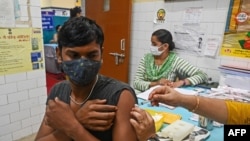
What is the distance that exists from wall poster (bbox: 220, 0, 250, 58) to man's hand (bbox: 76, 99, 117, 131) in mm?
1724

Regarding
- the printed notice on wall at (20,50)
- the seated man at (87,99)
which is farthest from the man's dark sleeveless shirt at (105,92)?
the printed notice on wall at (20,50)

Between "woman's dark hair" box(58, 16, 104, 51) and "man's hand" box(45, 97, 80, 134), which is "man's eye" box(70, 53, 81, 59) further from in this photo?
"man's hand" box(45, 97, 80, 134)

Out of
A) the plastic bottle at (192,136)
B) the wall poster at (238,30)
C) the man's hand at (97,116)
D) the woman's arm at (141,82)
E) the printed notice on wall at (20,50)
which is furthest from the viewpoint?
the woman's arm at (141,82)

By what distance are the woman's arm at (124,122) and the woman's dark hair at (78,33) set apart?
0.99 ft

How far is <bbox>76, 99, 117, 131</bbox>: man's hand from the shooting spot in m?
0.91

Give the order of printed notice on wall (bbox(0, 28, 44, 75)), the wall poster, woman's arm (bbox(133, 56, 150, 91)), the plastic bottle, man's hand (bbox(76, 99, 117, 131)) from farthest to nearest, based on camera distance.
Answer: woman's arm (bbox(133, 56, 150, 91))
printed notice on wall (bbox(0, 28, 44, 75))
the wall poster
the plastic bottle
man's hand (bbox(76, 99, 117, 131))

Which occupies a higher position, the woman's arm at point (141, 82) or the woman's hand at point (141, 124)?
the woman's hand at point (141, 124)

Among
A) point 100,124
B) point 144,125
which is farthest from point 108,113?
point 144,125

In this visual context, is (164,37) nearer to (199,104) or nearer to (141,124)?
(199,104)

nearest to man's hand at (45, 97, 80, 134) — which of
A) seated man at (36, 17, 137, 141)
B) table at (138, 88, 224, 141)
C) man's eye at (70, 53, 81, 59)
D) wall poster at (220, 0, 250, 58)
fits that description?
seated man at (36, 17, 137, 141)

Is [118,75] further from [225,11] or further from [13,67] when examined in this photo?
[225,11]

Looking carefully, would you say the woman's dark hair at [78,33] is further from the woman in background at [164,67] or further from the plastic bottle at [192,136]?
the woman in background at [164,67]

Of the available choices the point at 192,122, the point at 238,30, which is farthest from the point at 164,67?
the point at 192,122

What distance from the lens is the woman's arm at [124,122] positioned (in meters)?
0.93
